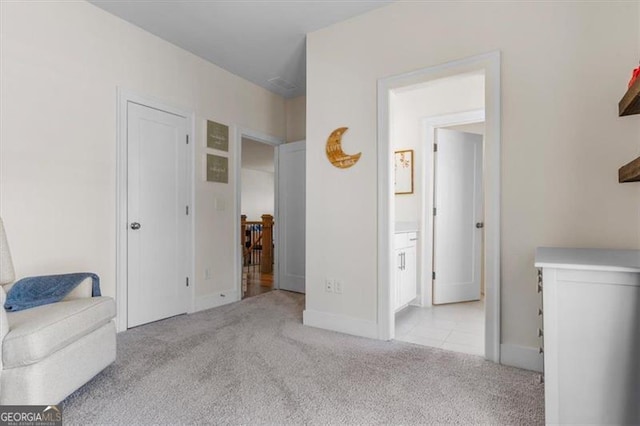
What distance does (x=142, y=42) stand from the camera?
121 inches

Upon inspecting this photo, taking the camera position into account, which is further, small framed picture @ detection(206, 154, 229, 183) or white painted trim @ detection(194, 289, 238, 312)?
small framed picture @ detection(206, 154, 229, 183)

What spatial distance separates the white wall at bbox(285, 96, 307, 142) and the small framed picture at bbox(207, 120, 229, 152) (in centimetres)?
114

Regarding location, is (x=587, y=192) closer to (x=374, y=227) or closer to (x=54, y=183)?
(x=374, y=227)

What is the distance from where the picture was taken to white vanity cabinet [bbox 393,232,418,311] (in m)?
3.20

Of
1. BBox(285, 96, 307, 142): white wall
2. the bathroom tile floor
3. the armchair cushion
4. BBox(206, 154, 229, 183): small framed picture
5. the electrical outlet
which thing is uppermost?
BBox(285, 96, 307, 142): white wall

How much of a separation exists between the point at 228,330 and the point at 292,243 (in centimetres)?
182

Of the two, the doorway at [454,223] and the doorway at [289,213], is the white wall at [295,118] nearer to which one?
the doorway at [289,213]

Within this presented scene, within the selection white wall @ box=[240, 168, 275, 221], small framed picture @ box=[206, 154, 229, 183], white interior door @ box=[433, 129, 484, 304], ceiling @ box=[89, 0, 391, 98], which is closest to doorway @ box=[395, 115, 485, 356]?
white interior door @ box=[433, 129, 484, 304]

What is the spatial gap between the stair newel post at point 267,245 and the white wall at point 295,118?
1716mm

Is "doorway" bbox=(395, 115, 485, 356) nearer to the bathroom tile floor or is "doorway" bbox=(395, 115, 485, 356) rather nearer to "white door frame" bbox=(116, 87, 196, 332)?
the bathroom tile floor

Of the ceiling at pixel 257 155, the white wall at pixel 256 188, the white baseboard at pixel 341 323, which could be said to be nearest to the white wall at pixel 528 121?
the white baseboard at pixel 341 323

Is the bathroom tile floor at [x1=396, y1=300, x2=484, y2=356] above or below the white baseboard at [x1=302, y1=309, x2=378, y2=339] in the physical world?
below

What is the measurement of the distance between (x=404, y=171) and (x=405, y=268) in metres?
1.19

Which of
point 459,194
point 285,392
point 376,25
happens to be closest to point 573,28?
point 376,25
